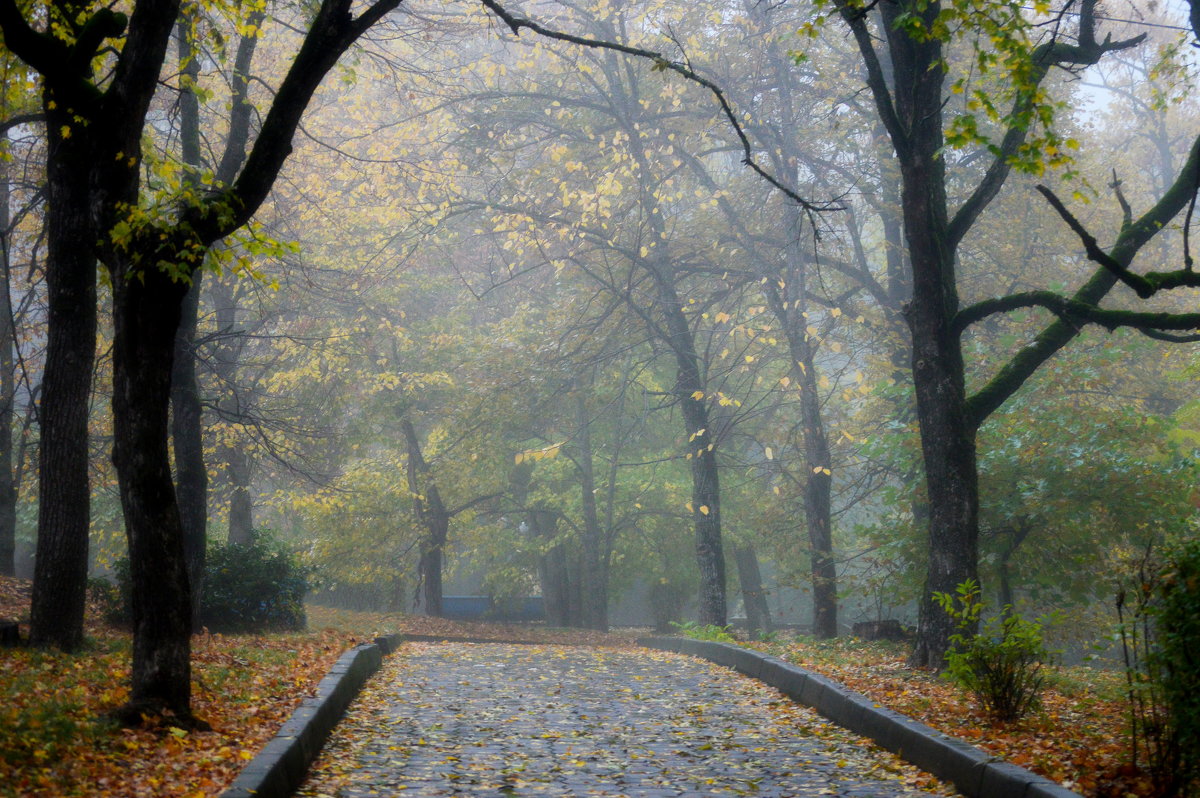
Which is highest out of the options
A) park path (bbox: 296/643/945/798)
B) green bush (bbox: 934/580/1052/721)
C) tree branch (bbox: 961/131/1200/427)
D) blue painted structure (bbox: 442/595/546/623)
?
tree branch (bbox: 961/131/1200/427)

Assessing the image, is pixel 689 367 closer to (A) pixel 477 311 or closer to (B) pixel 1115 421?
(B) pixel 1115 421

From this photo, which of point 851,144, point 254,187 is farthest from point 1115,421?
point 254,187

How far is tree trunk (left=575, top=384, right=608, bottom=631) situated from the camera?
95.1 feet

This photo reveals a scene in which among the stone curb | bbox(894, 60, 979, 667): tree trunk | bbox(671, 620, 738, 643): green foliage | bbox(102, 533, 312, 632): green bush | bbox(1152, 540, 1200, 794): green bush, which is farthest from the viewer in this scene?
bbox(671, 620, 738, 643): green foliage

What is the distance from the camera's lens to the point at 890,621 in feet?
59.2

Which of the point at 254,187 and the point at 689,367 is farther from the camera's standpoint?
the point at 689,367

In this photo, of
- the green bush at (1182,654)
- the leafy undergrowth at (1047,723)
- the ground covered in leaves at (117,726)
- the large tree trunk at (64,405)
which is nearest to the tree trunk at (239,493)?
the ground covered in leaves at (117,726)

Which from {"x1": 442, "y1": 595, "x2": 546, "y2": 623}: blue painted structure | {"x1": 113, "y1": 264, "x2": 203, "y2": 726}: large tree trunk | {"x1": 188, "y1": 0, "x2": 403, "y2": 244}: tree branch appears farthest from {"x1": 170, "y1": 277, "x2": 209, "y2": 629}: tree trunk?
{"x1": 442, "y1": 595, "x2": 546, "y2": 623}: blue painted structure

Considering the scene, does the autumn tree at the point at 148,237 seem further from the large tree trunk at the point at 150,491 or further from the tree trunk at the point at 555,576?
the tree trunk at the point at 555,576

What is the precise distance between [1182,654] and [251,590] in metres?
14.4

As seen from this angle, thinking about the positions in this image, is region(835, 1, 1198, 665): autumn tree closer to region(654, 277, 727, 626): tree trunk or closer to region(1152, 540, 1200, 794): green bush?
region(1152, 540, 1200, 794): green bush

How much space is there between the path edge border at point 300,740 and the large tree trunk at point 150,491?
0.76 meters

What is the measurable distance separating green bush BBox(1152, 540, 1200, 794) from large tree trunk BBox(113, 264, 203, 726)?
5.76 metres

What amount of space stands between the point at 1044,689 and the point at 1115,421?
22.3ft
